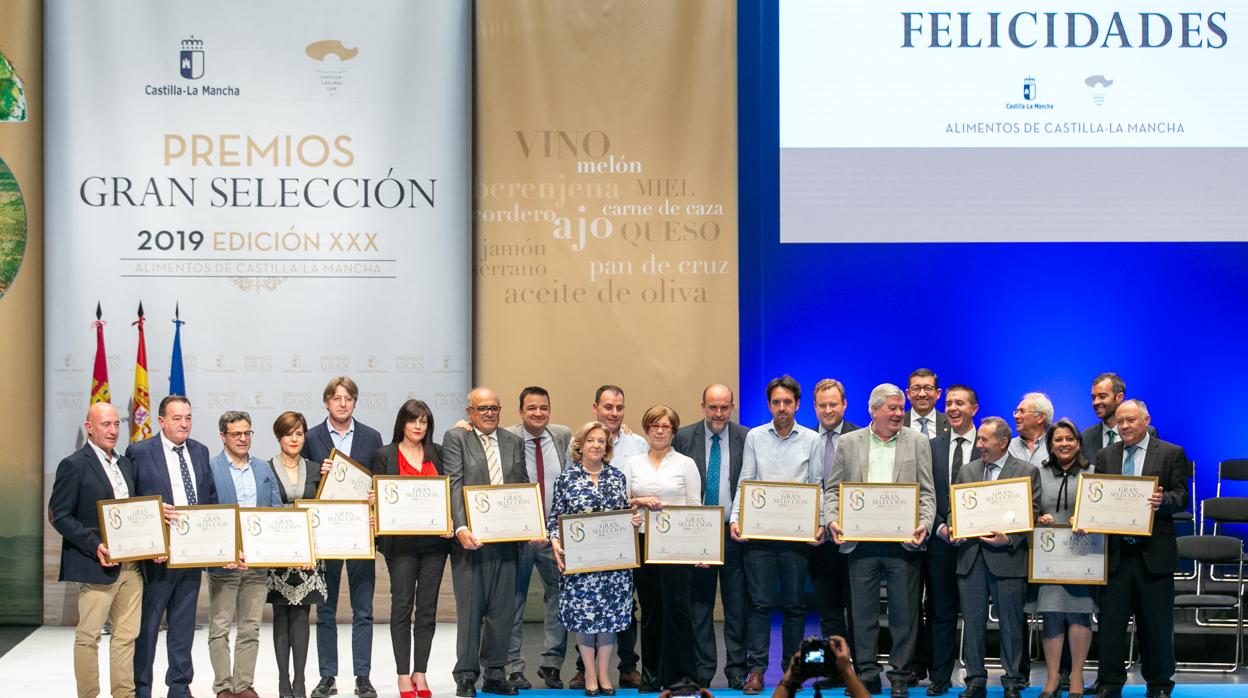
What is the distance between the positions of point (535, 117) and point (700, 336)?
1828 millimetres

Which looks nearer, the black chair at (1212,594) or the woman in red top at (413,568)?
the woman in red top at (413,568)

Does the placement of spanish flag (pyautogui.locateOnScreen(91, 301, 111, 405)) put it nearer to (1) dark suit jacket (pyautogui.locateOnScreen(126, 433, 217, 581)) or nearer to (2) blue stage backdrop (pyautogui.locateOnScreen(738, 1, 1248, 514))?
(1) dark suit jacket (pyautogui.locateOnScreen(126, 433, 217, 581))

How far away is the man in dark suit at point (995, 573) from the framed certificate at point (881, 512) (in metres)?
0.24

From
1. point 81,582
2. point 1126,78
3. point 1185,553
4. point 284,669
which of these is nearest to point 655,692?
point 284,669

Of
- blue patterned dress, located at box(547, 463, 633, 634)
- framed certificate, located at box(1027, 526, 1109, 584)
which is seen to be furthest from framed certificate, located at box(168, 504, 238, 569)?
framed certificate, located at box(1027, 526, 1109, 584)

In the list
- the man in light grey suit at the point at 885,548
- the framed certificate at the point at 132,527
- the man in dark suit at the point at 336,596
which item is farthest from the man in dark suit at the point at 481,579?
the man in light grey suit at the point at 885,548

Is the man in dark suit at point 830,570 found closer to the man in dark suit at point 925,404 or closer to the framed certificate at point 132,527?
the man in dark suit at point 925,404

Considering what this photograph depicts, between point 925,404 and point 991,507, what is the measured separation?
1092 mm

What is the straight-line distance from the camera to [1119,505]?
20.2 ft

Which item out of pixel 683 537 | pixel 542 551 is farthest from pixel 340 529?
pixel 683 537

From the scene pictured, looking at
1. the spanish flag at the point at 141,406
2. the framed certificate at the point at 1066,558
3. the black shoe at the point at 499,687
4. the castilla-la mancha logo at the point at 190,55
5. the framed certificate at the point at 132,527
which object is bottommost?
the black shoe at the point at 499,687

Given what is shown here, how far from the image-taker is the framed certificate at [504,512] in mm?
6324

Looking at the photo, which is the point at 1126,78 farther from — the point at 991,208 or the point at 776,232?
the point at 776,232

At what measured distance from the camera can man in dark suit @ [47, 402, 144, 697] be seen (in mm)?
5906
